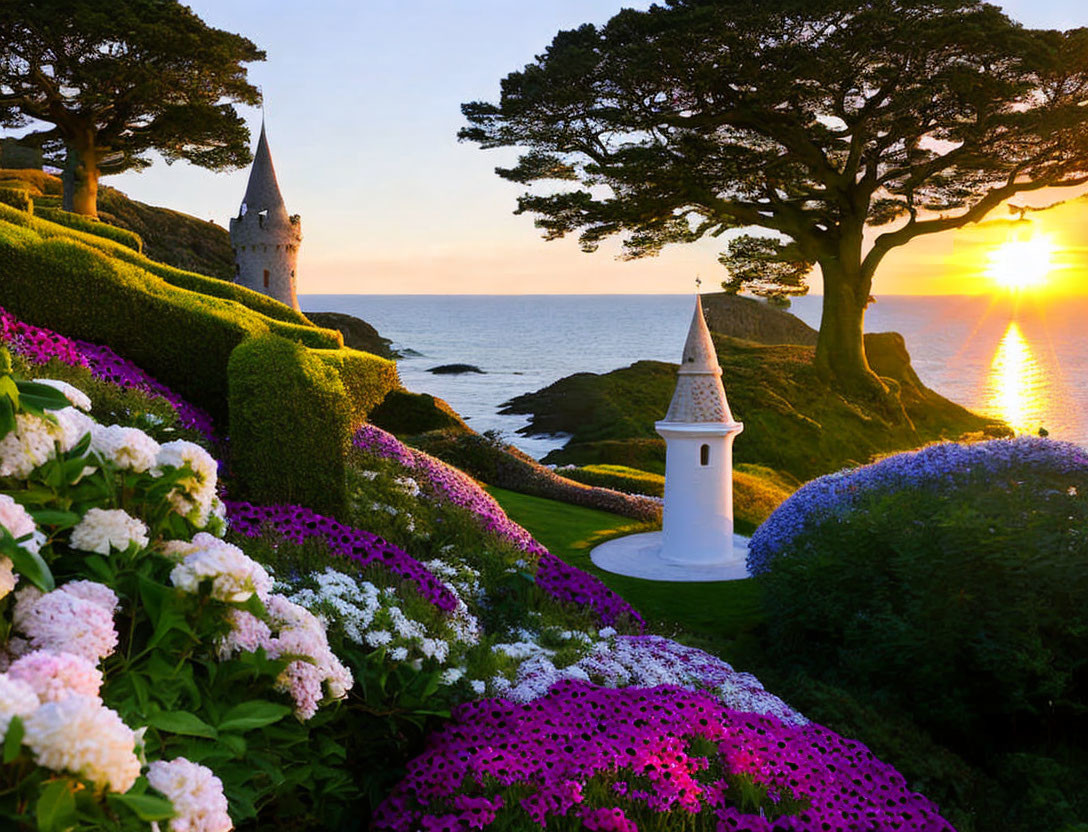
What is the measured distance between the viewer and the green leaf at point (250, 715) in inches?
145

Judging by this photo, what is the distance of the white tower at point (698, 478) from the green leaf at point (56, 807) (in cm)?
1375

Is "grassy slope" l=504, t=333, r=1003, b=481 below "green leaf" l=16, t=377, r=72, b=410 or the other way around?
below

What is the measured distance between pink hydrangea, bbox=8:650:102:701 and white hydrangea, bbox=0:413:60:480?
122cm

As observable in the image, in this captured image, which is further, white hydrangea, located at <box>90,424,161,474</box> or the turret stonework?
the turret stonework

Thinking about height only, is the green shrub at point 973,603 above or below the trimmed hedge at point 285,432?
below

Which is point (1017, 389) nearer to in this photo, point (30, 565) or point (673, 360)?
point (673, 360)

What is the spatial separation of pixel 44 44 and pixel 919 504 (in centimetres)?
3722

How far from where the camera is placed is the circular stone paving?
1512 centimetres

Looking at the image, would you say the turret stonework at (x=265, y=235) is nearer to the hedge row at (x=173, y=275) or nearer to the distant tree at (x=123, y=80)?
the distant tree at (x=123, y=80)

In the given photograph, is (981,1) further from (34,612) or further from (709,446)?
(34,612)

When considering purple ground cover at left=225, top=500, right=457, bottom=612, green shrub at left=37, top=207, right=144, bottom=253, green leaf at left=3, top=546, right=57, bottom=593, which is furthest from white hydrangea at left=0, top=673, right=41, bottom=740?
green shrub at left=37, top=207, right=144, bottom=253

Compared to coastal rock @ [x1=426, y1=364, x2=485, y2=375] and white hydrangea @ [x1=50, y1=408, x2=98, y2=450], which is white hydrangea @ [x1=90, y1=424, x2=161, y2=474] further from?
coastal rock @ [x1=426, y1=364, x2=485, y2=375]

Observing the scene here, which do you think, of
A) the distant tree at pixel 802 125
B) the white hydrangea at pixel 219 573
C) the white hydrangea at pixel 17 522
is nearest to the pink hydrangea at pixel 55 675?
the white hydrangea at pixel 17 522

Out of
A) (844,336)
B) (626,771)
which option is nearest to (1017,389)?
(844,336)
